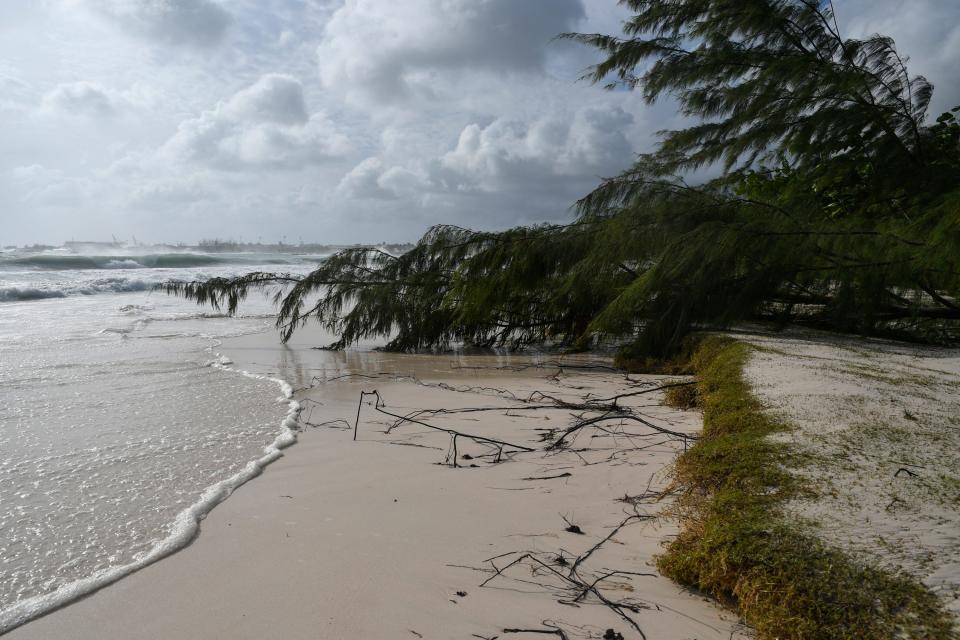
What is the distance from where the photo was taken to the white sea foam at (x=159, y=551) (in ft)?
5.58

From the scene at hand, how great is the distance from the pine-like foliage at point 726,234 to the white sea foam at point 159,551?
10.0 feet

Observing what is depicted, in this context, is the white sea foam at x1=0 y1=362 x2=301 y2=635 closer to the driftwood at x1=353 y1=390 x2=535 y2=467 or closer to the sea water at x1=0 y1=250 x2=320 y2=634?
the sea water at x1=0 y1=250 x2=320 y2=634

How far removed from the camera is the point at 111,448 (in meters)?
3.09

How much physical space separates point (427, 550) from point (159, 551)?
0.89 m

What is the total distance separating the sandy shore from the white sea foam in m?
0.04

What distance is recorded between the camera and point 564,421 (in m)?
3.41

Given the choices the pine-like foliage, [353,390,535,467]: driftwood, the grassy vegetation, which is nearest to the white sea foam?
[353,390,535,467]: driftwood

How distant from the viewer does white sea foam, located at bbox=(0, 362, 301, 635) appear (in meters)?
1.70

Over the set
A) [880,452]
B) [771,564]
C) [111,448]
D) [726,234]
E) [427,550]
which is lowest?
[111,448]

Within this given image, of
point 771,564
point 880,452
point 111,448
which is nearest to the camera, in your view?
point 771,564

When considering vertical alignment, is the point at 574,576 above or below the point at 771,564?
below

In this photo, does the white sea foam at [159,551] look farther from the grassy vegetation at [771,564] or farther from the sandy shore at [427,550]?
the grassy vegetation at [771,564]

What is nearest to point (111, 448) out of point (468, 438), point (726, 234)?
point (468, 438)

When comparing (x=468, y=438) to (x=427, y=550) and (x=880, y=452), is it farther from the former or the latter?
(x=880, y=452)
